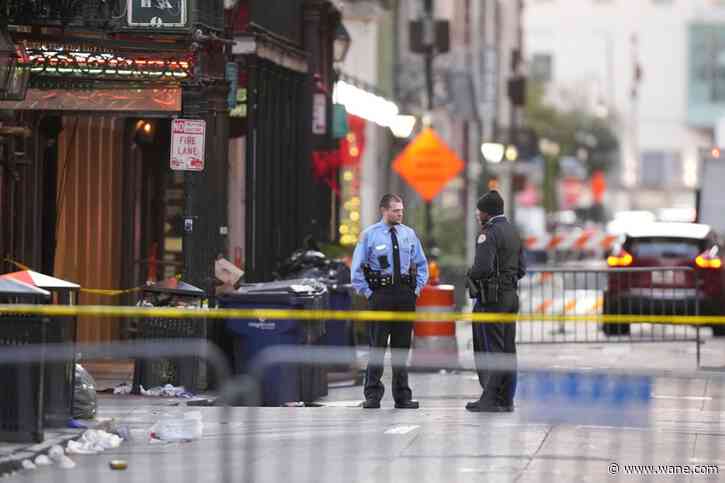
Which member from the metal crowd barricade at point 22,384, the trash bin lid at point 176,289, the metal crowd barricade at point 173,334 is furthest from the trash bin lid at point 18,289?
the trash bin lid at point 176,289

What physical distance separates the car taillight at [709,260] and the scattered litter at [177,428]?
14.5 meters

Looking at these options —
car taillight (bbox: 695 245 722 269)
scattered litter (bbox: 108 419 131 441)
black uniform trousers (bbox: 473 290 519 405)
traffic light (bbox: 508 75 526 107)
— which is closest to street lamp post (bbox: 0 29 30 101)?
scattered litter (bbox: 108 419 131 441)

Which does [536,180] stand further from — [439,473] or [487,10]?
[439,473]

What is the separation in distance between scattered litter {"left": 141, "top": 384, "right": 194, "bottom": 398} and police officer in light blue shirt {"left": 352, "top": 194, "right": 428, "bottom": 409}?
170cm

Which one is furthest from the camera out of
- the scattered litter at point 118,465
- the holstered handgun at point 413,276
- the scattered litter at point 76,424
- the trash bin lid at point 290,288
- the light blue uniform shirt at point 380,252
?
the trash bin lid at point 290,288

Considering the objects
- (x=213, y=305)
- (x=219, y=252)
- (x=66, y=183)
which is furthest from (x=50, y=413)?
(x=66, y=183)

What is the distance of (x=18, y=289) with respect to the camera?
12273 millimetres

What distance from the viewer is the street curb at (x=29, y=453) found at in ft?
37.0

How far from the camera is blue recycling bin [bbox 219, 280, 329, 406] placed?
16141 mm

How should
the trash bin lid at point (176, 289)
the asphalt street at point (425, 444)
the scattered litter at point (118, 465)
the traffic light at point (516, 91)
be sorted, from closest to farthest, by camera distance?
the asphalt street at point (425, 444) → the scattered litter at point (118, 465) → the trash bin lid at point (176, 289) → the traffic light at point (516, 91)

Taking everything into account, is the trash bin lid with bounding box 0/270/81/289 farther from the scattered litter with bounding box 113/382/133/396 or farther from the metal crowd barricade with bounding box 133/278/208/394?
the scattered litter with bounding box 113/382/133/396

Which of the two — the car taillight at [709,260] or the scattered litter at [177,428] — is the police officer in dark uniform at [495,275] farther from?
the car taillight at [709,260]

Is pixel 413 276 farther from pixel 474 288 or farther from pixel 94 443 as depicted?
pixel 94 443

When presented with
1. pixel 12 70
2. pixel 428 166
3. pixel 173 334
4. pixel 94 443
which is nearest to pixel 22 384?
pixel 94 443
